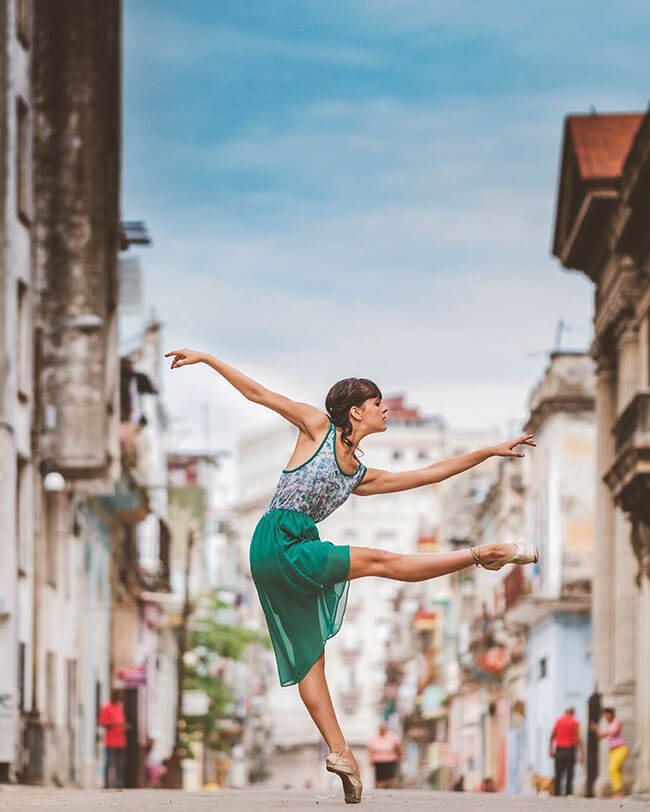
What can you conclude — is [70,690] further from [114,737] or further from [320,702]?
[320,702]

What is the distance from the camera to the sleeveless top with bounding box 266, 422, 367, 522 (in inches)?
458

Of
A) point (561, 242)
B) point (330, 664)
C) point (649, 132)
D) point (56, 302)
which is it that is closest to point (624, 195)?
point (649, 132)

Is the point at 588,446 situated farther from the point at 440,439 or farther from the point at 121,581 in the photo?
the point at 440,439

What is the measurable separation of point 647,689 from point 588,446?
70.3 feet

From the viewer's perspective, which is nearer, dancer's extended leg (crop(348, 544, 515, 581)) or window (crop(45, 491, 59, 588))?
dancer's extended leg (crop(348, 544, 515, 581))

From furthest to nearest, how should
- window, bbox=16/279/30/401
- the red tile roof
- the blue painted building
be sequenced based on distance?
1. the blue painted building
2. the red tile roof
3. window, bbox=16/279/30/401

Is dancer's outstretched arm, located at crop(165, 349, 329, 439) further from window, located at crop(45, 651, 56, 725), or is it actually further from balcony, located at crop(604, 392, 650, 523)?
window, located at crop(45, 651, 56, 725)

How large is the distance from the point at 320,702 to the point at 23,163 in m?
24.8

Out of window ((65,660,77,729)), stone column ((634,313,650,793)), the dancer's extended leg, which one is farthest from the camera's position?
window ((65,660,77,729))

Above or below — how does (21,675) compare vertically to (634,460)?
below

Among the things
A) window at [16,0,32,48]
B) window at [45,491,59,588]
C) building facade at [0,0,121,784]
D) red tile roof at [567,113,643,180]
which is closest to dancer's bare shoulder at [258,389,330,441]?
building facade at [0,0,121,784]

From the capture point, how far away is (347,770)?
11781mm

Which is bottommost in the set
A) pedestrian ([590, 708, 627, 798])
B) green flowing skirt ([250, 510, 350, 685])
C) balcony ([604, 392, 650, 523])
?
pedestrian ([590, 708, 627, 798])

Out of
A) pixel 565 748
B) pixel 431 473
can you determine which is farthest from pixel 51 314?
pixel 431 473
